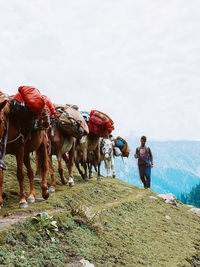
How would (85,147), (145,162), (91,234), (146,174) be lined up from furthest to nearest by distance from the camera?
(146,174) < (145,162) < (85,147) < (91,234)

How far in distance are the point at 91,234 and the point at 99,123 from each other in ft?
23.3

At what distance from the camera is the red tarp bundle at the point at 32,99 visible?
6.50m

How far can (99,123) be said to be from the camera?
1292 centimetres

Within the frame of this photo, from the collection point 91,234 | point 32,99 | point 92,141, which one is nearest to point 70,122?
point 92,141

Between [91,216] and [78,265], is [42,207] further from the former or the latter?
[78,265]

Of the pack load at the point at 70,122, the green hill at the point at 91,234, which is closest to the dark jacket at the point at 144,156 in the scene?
Result: the green hill at the point at 91,234

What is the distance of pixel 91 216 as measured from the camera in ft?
23.3

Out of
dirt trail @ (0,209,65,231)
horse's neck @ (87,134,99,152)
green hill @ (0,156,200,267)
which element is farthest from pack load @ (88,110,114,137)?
dirt trail @ (0,209,65,231)

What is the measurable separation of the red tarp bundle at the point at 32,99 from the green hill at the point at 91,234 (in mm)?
2167

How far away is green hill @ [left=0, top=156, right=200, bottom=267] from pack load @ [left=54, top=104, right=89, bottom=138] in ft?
6.64

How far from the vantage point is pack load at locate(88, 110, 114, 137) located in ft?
42.5

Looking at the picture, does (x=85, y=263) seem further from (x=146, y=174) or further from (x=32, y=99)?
(x=146, y=174)

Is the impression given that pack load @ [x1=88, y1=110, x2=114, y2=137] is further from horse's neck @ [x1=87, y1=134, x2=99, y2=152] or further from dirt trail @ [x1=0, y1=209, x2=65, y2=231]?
dirt trail @ [x1=0, y1=209, x2=65, y2=231]

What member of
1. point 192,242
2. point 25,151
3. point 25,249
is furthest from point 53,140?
point 25,249
